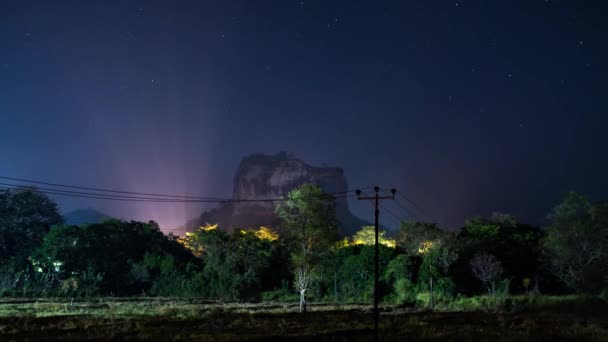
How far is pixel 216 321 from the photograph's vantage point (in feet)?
89.6

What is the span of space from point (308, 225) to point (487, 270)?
62.9ft

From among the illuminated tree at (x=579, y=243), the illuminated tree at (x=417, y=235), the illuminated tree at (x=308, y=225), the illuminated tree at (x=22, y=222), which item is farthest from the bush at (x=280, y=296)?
the illuminated tree at (x=22, y=222)

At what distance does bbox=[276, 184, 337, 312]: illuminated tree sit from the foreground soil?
501cm

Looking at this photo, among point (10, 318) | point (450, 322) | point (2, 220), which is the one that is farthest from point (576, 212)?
Answer: point (2, 220)

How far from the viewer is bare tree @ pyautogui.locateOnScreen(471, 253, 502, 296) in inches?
1724

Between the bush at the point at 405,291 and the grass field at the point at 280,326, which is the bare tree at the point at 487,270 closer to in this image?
the bush at the point at 405,291

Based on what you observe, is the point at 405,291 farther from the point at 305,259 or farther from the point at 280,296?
the point at 280,296

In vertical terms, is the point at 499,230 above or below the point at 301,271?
above

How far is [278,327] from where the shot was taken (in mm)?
25391

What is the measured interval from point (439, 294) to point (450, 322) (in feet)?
54.9

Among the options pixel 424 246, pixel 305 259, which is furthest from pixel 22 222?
pixel 424 246

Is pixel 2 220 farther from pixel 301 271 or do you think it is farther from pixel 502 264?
pixel 502 264

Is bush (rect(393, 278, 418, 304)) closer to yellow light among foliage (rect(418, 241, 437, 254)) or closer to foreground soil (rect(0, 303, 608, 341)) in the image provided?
A: yellow light among foliage (rect(418, 241, 437, 254))

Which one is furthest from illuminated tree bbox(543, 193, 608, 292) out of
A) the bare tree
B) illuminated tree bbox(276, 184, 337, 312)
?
illuminated tree bbox(276, 184, 337, 312)
